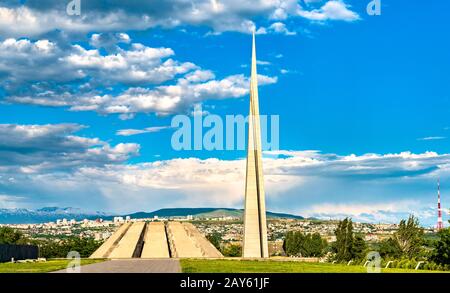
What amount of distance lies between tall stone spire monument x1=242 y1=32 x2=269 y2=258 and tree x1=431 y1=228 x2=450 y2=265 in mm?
15488

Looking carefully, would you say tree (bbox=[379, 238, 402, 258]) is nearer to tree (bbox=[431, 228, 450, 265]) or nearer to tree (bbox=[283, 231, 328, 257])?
tree (bbox=[431, 228, 450, 265])

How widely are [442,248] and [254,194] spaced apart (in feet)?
57.8

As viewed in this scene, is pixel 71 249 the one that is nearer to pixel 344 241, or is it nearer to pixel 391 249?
pixel 344 241

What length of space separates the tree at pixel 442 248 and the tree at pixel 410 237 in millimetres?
14601

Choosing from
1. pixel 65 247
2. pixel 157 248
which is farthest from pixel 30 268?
pixel 65 247

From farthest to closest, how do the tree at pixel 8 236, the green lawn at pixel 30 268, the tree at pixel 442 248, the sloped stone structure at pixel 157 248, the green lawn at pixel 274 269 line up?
the tree at pixel 8 236 → the sloped stone structure at pixel 157 248 → the tree at pixel 442 248 → the green lawn at pixel 30 268 → the green lawn at pixel 274 269

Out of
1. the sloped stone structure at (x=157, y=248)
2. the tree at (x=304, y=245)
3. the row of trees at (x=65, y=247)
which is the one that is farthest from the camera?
the tree at (x=304, y=245)

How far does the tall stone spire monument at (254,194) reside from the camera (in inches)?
2094

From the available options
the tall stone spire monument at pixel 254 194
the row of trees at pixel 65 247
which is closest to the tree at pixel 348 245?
→ the tall stone spire monument at pixel 254 194

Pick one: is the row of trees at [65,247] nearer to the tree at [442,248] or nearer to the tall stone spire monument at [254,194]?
the tall stone spire monument at [254,194]

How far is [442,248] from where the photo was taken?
4234 cm
